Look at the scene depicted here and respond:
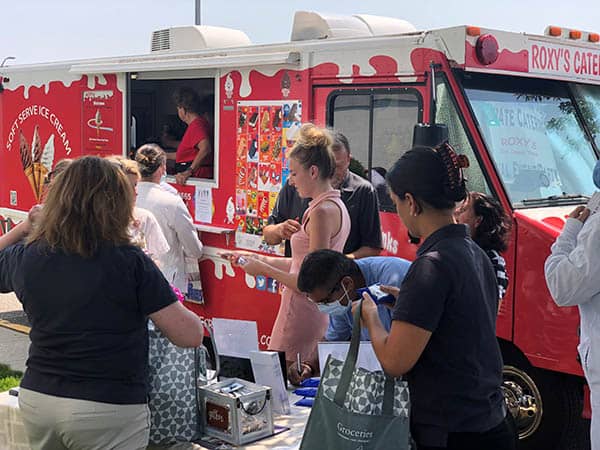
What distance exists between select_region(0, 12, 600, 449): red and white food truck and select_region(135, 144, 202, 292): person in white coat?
1.02 ft

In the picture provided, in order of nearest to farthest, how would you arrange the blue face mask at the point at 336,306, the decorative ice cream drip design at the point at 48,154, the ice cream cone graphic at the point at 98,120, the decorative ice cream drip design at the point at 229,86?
the blue face mask at the point at 336,306 → the decorative ice cream drip design at the point at 229,86 → the ice cream cone graphic at the point at 98,120 → the decorative ice cream drip design at the point at 48,154

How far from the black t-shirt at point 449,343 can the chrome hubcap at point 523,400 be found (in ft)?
7.93

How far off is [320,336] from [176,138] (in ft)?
14.0

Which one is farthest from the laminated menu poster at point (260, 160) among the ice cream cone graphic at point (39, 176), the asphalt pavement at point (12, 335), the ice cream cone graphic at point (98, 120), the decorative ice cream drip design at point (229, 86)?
the ice cream cone graphic at point (39, 176)

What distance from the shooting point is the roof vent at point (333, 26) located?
19.1 ft

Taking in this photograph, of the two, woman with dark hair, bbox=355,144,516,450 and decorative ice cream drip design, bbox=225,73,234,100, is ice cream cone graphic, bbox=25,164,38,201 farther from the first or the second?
woman with dark hair, bbox=355,144,516,450

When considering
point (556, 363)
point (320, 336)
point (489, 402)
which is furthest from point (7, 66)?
point (489, 402)

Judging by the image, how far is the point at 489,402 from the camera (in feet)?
→ 8.12

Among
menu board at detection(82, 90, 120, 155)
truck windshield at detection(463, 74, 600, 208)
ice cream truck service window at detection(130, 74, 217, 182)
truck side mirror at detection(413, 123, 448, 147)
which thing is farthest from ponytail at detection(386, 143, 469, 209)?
menu board at detection(82, 90, 120, 155)

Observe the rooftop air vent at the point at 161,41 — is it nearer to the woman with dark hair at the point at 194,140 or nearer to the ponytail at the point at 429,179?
the woman with dark hair at the point at 194,140

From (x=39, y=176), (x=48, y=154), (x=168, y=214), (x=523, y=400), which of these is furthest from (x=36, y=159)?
(x=523, y=400)

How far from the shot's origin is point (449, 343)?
241 centimetres

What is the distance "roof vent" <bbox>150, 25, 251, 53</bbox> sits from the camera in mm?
7090

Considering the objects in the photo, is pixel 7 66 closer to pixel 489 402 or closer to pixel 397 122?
pixel 397 122
